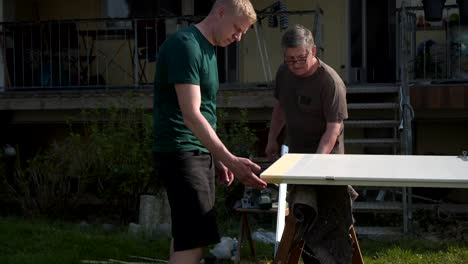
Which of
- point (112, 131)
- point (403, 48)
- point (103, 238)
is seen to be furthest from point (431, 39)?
point (103, 238)

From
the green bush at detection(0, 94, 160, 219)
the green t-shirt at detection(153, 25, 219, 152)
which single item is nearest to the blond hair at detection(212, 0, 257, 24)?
the green t-shirt at detection(153, 25, 219, 152)

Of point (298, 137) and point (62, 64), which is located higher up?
point (62, 64)

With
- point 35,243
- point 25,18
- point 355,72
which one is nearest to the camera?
point 35,243

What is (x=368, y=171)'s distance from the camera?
338 centimetres


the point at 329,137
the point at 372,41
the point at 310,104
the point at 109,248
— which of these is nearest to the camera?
the point at 329,137

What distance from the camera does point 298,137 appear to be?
4.63m

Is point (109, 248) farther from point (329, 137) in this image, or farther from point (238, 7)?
point (238, 7)

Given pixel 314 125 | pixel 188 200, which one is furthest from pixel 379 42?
pixel 188 200

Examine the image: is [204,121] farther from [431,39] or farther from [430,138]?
[431,39]

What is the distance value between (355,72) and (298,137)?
709 cm

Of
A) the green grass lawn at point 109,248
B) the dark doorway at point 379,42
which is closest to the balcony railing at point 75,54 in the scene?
the dark doorway at point 379,42

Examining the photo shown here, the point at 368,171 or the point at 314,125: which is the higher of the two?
the point at 314,125

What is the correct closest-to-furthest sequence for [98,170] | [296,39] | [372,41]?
[296,39]
[98,170]
[372,41]

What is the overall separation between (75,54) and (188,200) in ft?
27.2
